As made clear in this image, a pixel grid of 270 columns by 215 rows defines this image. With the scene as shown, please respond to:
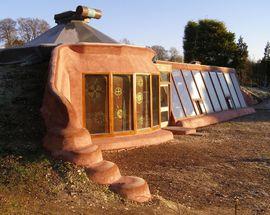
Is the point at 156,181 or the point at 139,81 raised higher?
the point at 139,81

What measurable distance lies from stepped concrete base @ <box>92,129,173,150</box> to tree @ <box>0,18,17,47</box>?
37.3 meters

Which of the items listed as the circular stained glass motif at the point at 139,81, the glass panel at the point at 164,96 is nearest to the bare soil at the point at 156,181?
the circular stained glass motif at the point at 139,81

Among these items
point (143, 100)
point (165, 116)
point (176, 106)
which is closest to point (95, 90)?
point (143, 100)

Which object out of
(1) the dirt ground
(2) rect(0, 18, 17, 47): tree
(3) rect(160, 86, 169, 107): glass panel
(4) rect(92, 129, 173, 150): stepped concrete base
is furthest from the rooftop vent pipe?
(2) rect(0, 18, 17, 47): tree

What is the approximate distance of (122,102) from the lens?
12734 mm

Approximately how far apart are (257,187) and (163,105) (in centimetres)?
772

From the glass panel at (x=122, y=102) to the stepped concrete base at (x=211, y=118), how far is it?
4537 mm

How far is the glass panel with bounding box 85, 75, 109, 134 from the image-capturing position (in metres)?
12.0

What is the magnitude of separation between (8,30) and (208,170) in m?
43.0

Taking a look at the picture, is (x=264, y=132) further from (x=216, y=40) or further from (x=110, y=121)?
(x=216, y=40)

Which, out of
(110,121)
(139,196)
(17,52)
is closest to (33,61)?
(17,52)

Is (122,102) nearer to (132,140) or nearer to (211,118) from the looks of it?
(132,140)

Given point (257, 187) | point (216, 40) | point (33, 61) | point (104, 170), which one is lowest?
point (257, 187)

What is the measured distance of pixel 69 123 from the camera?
928cm
